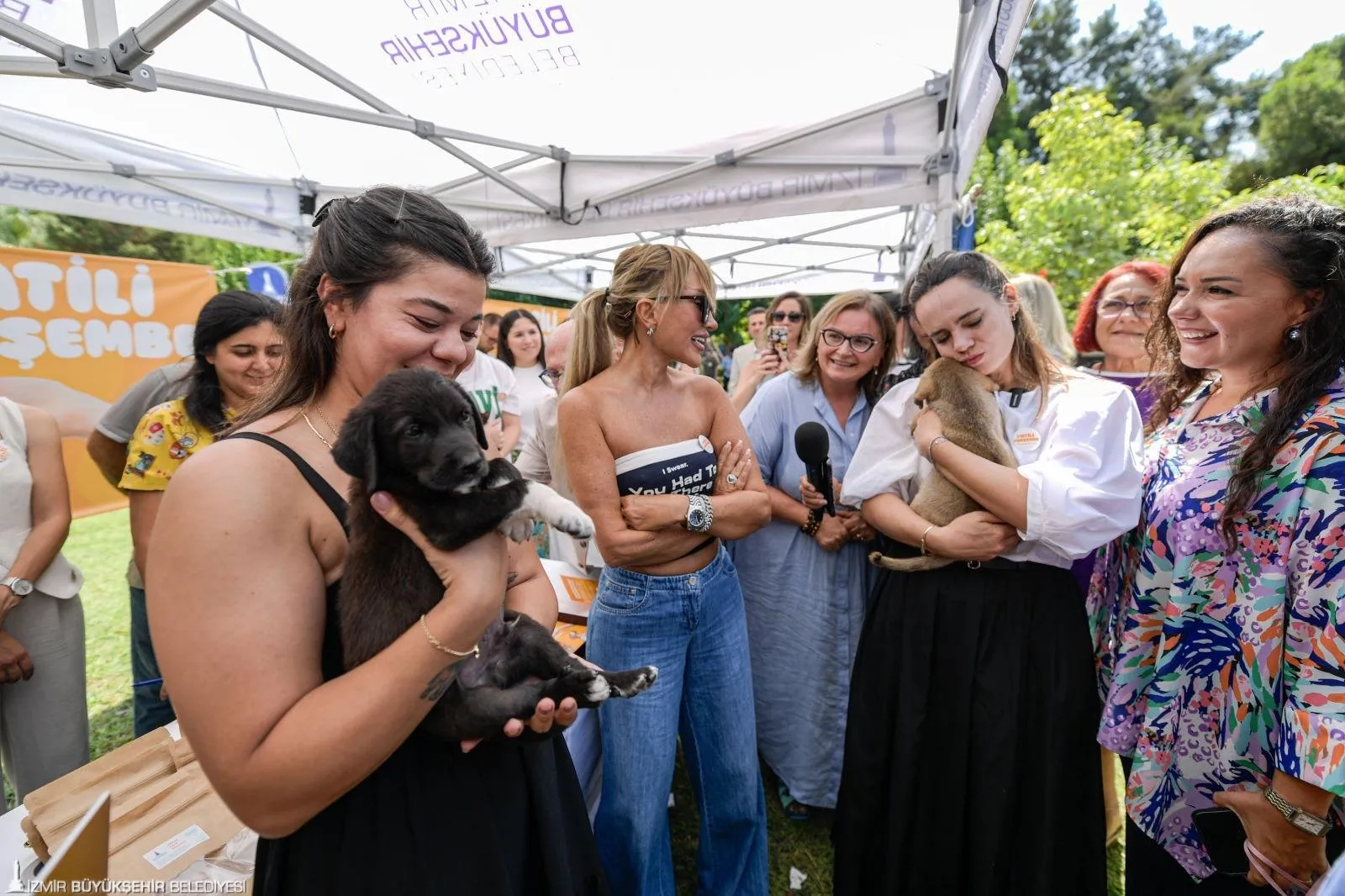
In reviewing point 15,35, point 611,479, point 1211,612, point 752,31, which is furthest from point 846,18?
point 15,35

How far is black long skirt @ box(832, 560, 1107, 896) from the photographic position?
97.4 inches

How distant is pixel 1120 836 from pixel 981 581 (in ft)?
8.61

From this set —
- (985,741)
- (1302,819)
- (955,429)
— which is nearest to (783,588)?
(985,741)

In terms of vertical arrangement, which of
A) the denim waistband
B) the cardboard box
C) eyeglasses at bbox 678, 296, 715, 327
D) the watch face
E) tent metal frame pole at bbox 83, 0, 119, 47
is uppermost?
tent metal frame pole at bbox 83, 0, 119, 47

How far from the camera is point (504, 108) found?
5270mm

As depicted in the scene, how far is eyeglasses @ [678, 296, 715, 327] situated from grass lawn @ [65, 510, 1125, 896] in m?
3.17

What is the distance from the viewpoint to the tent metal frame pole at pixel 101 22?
335 cm

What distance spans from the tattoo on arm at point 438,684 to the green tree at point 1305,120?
39249mm

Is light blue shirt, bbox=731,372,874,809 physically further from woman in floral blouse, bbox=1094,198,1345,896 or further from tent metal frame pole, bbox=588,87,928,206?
tent metal frame pole, bbox=588,87,928,206

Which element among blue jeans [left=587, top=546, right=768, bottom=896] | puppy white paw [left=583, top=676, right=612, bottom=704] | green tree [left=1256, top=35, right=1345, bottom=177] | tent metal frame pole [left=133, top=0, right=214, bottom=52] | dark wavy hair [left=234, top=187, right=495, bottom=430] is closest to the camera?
dark wavy hair [left=234, top=187, right=495, bottom=430]

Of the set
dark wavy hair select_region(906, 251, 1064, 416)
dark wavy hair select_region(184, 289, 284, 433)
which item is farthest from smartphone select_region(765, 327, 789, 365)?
dark wavy hair select_region(184, 289, 284, 433)

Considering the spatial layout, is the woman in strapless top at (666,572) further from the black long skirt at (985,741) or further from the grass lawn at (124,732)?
the grass lawn at (124,732)

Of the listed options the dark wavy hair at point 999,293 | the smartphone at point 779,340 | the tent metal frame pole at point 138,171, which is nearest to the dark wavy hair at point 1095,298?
the dark wavy hair at point 999,293

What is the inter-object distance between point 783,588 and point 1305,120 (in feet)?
137
